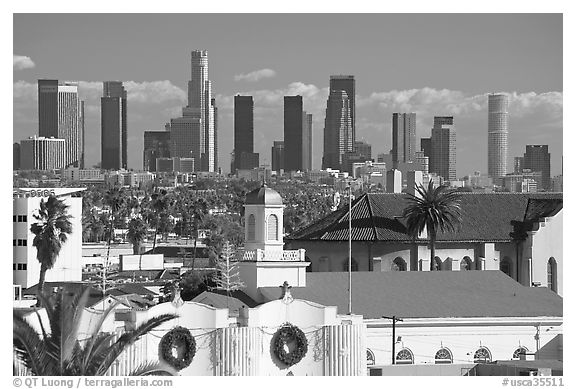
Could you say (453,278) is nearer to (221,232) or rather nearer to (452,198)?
(452,198)

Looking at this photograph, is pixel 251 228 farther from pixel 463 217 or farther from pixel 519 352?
pixel 463 217

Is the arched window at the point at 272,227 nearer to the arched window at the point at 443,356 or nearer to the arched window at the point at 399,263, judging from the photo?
the arched window at the point at 443,356

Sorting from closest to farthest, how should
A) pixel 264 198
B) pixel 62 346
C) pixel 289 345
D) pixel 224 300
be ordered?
pixel 62 346 < pixel 289 345 < pixel 224 300 < pixel 264 198

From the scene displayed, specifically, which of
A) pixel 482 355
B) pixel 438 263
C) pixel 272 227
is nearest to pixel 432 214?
pixel 438 263

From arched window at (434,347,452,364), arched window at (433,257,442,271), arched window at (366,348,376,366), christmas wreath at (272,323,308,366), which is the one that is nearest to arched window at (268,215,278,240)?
arched window at (366,348,376,366)

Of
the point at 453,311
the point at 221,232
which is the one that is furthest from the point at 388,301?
the point at 221,232

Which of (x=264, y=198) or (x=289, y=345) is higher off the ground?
→ (x=264, y=198)
